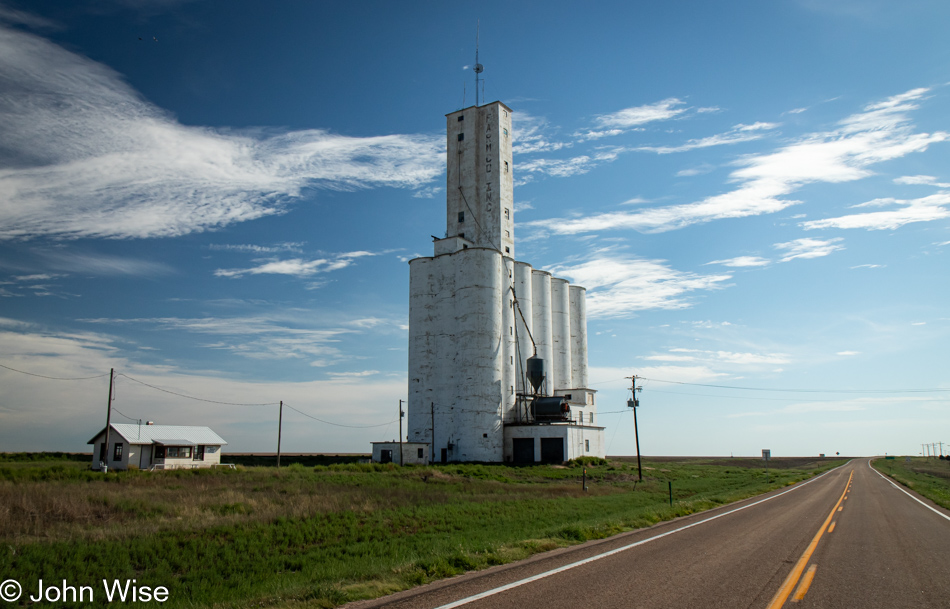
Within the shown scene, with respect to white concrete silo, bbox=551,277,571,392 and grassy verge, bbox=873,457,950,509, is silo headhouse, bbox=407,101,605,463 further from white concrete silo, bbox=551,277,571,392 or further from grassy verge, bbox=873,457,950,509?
grassy verge, bbox=873,457,950,509

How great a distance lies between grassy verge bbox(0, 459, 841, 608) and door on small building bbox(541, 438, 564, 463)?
78.2 feet

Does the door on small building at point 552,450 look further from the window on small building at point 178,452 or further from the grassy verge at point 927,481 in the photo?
the window on small building at point 178,452

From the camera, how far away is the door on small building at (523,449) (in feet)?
192

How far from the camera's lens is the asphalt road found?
8.24 m

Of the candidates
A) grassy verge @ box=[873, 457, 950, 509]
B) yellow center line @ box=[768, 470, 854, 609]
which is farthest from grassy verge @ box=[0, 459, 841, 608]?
grassy verge @ box=[873, 457, 950, 509]

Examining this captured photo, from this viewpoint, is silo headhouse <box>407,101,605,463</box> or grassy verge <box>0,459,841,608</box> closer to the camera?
grassy verge <box>0,459,841,608</box>

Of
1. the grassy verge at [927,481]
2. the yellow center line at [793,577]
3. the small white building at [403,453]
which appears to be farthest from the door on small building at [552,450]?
the yellow center line at [793,577]

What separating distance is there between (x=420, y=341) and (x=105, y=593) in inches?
2030

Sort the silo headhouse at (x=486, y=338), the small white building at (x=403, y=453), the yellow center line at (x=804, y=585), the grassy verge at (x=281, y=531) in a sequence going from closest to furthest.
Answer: the yellow center line at (x=804, y=585), the grassy verge at (x=281, y=531), the small white building at (x=403, y=453), the silo headhouse at (x=486, y=338)

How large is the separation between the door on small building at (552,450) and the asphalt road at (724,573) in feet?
137

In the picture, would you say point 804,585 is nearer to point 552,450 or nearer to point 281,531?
point 281,531

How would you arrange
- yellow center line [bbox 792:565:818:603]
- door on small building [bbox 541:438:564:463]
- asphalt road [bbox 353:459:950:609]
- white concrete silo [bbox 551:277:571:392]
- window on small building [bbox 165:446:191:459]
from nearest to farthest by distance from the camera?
asphalt road [bbox 353:459:950:609] → yellow center line [bbox 792:565:818:603] → window on small building [bbox 165:446:191:459] → door on small building [bbox 541:438:564:463] → white concrete silo [bbox 551:277:571:392]

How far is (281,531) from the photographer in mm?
18562

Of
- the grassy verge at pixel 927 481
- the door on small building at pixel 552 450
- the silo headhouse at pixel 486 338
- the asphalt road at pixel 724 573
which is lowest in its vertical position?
the grassy verge at pixel 927 481
